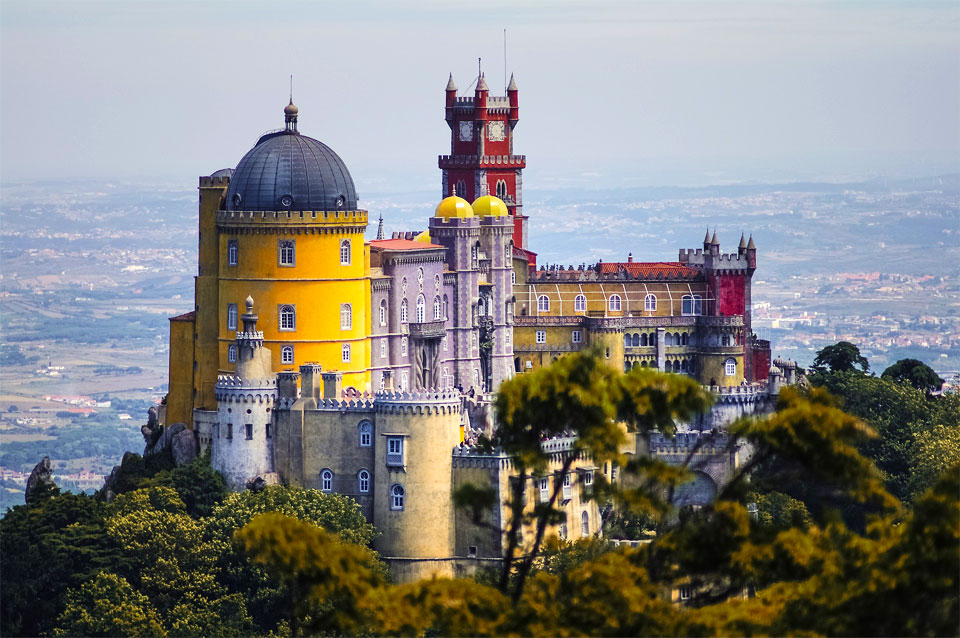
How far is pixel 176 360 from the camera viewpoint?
393ft

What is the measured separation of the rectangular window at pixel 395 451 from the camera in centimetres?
10869

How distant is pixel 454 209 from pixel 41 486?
2718 cm

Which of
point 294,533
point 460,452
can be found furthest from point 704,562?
point 460,452

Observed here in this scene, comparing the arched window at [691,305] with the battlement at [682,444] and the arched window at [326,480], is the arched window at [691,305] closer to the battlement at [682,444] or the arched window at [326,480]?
the battlement at [682,444]

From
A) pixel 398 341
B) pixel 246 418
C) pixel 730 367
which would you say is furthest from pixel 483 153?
pixel 246 418

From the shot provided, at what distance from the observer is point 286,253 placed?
116 m

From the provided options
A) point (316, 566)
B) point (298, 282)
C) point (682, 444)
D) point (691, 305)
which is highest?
point (691, 305)

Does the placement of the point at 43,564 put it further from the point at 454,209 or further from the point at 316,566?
the point at 316,566

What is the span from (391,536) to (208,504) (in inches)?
354

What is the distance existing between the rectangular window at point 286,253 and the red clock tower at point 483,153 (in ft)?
96.8

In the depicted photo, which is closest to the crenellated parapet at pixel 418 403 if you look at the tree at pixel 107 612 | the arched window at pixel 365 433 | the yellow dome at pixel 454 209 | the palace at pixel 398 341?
the palace at pixel 398 341

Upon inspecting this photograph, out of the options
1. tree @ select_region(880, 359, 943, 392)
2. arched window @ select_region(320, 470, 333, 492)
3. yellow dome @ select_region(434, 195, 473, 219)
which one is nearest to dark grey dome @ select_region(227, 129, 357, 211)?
yellow dome @ select_region(434, 195, 473, 219)

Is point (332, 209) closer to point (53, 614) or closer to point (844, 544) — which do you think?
point (53, 614)

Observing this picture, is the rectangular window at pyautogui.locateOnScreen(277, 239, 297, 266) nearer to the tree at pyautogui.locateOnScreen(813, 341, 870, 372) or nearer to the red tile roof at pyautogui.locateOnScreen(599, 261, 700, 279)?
the red tile roof at pyautogui.locateOnScreen(599, 261, 700, 279)
